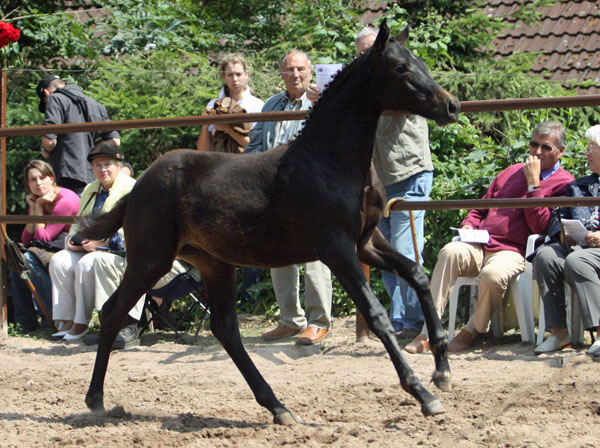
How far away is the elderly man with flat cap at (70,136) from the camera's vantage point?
7.56 m

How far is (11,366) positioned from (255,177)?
276cm

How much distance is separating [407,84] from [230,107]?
3.00 m

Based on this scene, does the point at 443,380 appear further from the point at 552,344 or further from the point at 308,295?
the point at 308,295

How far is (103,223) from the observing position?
182 inches

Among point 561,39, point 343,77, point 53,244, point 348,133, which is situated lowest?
point 53,244

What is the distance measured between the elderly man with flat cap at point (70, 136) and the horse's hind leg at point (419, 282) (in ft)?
13.4

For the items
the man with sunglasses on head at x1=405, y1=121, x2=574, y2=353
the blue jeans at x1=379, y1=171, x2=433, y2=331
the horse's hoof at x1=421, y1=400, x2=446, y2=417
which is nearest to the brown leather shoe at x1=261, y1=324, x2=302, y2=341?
the blue jeans at x1=379, y1=171, x2=433, y2=331

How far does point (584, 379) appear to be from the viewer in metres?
4.39

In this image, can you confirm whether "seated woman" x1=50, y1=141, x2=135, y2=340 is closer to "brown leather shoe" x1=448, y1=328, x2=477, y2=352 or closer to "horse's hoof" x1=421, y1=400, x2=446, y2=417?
"brown leather shoe" x1=448, y1=328, x2=477, y2=352

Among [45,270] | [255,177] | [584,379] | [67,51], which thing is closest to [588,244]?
[584,379]

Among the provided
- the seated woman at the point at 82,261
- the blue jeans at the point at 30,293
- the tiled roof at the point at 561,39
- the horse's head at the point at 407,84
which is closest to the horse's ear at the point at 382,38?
the horse's head at the point at 407,84

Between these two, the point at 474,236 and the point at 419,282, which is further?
the point at 474,236

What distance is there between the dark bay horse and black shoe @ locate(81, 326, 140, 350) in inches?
71.7

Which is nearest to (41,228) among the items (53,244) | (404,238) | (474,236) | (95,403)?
(53,244)
